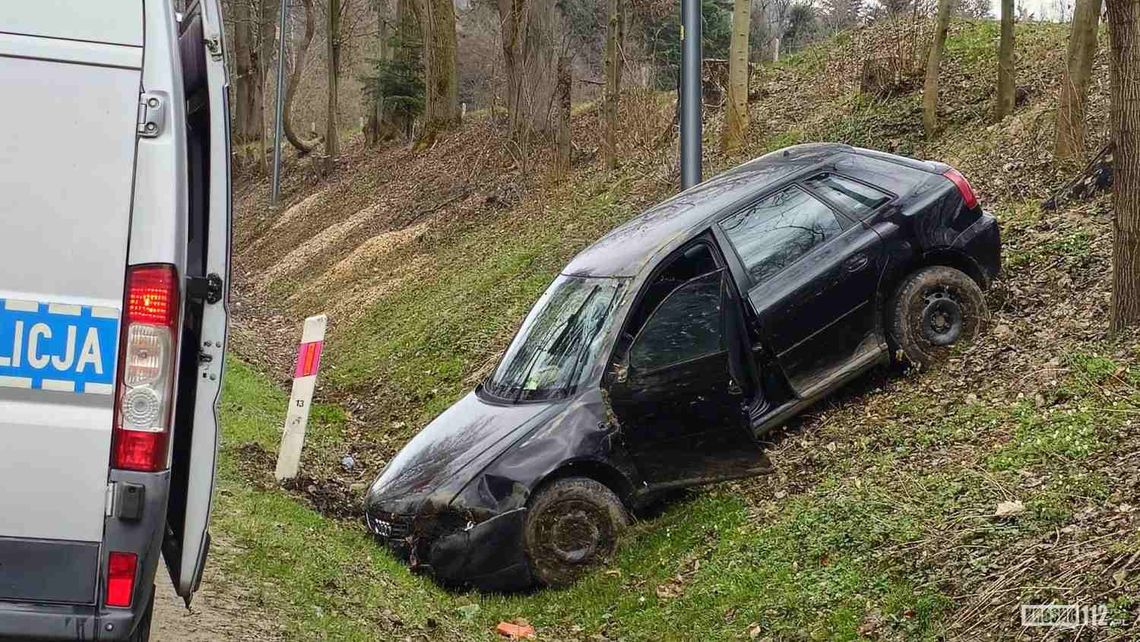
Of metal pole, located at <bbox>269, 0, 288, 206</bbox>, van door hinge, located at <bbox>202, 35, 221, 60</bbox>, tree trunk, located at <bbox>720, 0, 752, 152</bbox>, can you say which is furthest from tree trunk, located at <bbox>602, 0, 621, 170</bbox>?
van door hinge, located at <bbox>202, 35, 221, 60</bbox>

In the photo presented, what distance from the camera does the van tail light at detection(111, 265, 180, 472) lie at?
3678 mm

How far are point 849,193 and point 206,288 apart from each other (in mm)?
5741

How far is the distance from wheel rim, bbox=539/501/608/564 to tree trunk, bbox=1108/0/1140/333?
11.4 ft

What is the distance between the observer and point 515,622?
706 centimetres

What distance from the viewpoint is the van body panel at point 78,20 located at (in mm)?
3664

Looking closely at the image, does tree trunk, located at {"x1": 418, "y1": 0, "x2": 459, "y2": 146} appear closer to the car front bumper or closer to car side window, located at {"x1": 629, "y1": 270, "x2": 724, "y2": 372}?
car side window, located at {"x1": 629, "y1": 270, "x2": 724, "y2": 372}

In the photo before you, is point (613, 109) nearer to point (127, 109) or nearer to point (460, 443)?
point (460, 443)

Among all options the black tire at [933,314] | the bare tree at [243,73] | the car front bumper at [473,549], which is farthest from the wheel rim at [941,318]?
the bare tree at [243,73]

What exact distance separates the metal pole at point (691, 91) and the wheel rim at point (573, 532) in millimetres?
4724

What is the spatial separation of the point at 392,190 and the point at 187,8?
2343 cm

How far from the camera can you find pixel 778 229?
28.0 feet

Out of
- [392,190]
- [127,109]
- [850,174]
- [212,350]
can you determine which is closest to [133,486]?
[212,350]

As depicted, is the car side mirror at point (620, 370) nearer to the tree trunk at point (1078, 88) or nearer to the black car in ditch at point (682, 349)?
the black car in ditch at point (682, 349)

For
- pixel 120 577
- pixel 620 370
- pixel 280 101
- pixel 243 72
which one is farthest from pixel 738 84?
pixel 243 72
